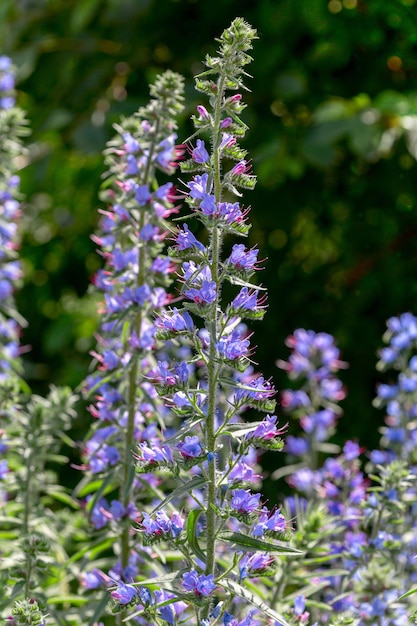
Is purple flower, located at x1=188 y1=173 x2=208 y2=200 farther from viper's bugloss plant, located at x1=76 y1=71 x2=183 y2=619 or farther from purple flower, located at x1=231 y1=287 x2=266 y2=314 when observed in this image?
viper's bugloss plant, located at x1=76 y1=71 x2=183 y2=619

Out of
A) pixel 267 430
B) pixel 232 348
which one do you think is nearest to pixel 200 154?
pixel 232 348

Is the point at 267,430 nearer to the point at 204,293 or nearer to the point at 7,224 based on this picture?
the point at 204,293

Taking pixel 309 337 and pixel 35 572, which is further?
pixel 309 337

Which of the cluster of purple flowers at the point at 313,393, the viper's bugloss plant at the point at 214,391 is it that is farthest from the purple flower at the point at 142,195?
the cluster of purple flowers at the point at 313,393

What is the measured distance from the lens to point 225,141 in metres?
1.45

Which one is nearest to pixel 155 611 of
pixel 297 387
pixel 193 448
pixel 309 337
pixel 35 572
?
pixel 193 448

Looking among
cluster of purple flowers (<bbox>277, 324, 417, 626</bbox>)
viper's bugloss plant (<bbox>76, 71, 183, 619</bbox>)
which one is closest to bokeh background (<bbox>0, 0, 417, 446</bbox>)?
→ cluster of purple flowers (<bbox>277, 324, 417, 626</bbox>)

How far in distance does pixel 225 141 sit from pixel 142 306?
0.49 metres

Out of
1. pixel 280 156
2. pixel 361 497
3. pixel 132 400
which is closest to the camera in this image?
pixel 132 400

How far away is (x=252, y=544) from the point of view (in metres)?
1.41

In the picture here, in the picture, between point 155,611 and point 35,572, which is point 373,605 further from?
point 35,572

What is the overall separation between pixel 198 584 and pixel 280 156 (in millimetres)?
2747

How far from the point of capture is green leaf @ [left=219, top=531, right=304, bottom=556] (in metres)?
1.39

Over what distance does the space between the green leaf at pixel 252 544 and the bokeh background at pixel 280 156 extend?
92.5 inches
